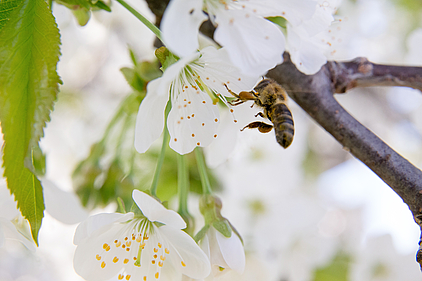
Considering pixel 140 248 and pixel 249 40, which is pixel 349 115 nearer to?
pixel 249 40

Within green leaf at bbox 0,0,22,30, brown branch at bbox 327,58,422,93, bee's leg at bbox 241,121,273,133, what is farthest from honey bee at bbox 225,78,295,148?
green leaf at bbox 0,0,22,30

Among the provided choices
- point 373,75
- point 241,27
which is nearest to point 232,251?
point 241,27

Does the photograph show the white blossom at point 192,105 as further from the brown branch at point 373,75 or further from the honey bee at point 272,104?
the brown branch at point 373,75

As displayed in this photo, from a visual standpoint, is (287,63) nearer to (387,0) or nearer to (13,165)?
(13,165)

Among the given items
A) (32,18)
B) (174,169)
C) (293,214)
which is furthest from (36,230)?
(293,214)

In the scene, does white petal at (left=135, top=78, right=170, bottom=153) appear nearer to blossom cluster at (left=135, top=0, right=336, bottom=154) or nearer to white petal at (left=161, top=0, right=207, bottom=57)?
blossom cluster at (left=135, top=0, right=336, bottom=154)

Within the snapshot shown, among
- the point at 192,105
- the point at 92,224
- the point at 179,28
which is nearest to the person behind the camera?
the point at 179,28
